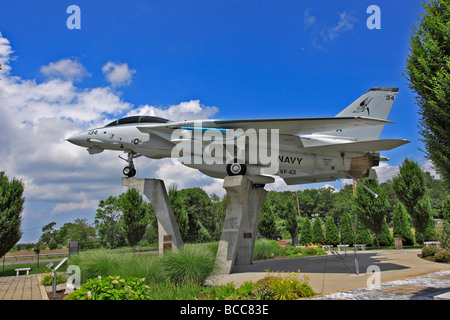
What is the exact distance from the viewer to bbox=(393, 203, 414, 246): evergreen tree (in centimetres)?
2656

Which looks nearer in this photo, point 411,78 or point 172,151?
point 411,78

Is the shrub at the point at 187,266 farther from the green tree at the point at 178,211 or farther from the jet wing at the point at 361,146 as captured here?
the green tree at the point at 178,211

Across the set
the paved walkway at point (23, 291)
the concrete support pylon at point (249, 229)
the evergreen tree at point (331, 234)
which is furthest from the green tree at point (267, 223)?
the paved walkway at point (23, 291)

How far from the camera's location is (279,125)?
12.7 meters

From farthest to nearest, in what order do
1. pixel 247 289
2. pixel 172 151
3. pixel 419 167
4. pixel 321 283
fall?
pixel 419 167 → pixel 172 151 → pixel 321 283 → pixel 247 289

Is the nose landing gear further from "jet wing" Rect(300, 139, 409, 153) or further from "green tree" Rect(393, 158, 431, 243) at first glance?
"green tree" Rect(393, 158, 431, 243)

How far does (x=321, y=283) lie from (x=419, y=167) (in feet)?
67.9

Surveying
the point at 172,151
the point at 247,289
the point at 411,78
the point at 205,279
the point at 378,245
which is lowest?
the point at 378,245

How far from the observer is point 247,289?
718 centimetres

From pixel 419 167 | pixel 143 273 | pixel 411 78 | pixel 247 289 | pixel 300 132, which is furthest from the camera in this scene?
pixel 419 167

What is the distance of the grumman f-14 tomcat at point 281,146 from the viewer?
1324cm

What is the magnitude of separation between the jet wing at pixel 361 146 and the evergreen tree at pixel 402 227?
1852 centimetres
